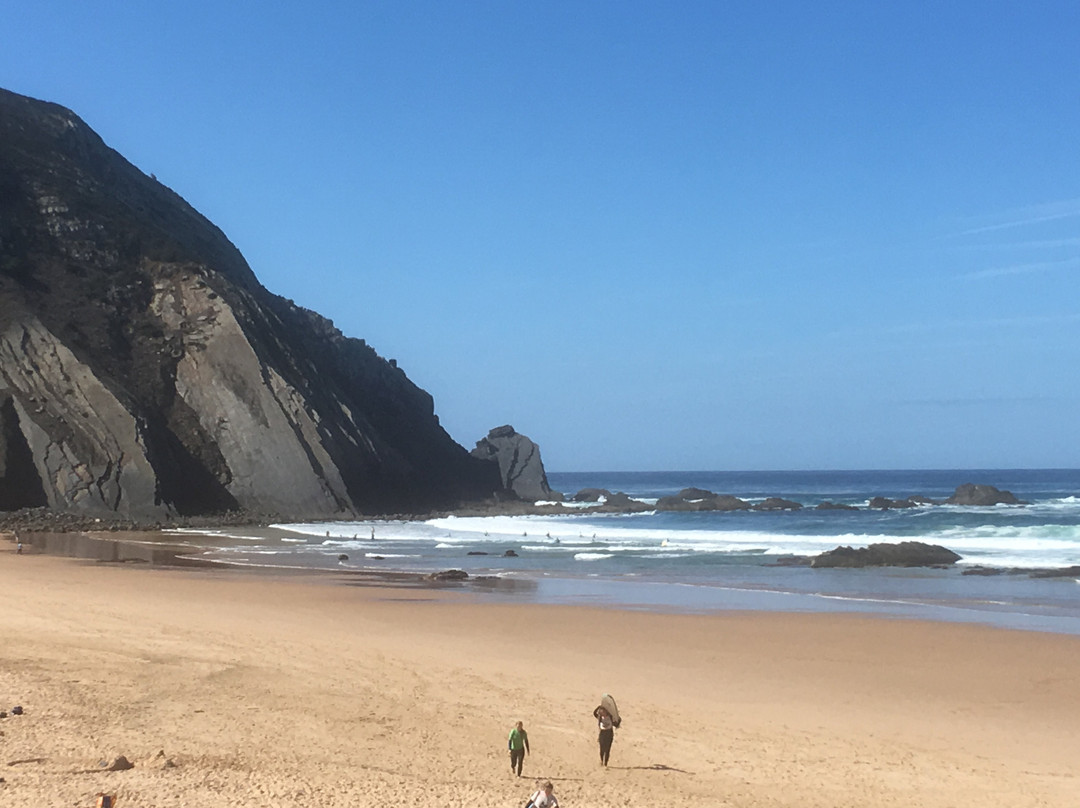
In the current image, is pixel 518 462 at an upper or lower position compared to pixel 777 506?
upper

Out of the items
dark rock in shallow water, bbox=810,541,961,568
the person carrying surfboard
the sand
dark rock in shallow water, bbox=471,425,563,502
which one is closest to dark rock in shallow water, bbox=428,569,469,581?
the sand

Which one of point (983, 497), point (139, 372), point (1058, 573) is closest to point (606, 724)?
point (1058, 573)

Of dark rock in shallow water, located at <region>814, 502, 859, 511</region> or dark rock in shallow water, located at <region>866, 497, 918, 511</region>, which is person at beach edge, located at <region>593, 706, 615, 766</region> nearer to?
dark rock in shallow water, located at <region>814, 502, 859, 511</region>

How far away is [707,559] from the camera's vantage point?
34.2 m

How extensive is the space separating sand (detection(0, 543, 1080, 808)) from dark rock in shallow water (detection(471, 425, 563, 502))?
6934 cm

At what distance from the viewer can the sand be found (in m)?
8.67

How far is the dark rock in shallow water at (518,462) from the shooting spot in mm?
89875

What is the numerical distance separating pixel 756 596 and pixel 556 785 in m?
16.2

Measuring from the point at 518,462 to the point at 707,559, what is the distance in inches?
2274

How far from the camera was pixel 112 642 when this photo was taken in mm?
14695

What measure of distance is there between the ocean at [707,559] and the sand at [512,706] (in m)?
3.52

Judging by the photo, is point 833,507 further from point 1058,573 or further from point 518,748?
point 518,748

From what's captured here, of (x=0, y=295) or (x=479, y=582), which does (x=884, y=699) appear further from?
(x=0, y=295)

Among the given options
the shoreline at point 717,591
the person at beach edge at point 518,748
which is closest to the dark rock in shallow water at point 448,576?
the shoreline at point 717,591
